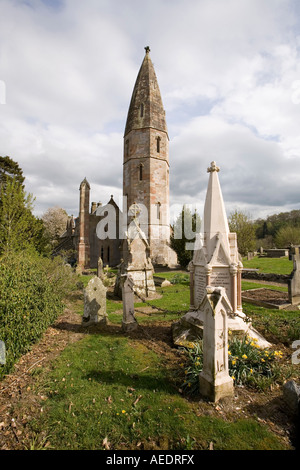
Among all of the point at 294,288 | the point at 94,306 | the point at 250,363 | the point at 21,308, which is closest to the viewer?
the point at 250,363

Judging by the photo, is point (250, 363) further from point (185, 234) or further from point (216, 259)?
point (185, 234)

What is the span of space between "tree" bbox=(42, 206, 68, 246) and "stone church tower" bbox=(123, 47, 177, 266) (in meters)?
27.6

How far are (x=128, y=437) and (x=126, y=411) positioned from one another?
406mm

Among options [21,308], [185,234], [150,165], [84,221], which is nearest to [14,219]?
[21,308]

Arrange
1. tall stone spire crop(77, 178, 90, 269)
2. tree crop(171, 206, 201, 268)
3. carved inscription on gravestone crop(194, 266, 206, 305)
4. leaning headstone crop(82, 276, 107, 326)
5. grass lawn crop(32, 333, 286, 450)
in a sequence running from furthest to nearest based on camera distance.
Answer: tall stone spire crop(77, 178, 90, 269) → tree crop(171, 206, 201, 268) → leaning headstone crop(82, 276, 107, 326) → carved inscription on gravestone crop(194, 266, 206, 305) → grass lawn crop(32, 333, 286, 450)

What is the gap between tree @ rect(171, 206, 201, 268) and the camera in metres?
20.7

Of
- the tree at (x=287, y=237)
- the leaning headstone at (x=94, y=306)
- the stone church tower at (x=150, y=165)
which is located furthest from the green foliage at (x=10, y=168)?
the tree at (x=287, y=237)

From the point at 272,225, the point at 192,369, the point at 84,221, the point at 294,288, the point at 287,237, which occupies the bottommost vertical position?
the point at 192,369

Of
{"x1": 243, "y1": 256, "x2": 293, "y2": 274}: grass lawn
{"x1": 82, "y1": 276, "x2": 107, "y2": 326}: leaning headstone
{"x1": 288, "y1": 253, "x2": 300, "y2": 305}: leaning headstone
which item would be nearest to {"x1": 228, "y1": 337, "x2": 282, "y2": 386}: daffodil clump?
{"x1": 82, "y1": 276, "x2": 107, "y2": 326}: leaning headstone

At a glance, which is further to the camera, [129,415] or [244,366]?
[244,366]

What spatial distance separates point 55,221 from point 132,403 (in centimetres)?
4746

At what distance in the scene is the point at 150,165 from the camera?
850 inches

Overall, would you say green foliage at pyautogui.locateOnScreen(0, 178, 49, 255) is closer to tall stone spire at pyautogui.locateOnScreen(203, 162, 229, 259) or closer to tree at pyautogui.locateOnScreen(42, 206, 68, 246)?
tall stone spire at pyautogui.locateOnScreen(203, 162, 229, 259)
